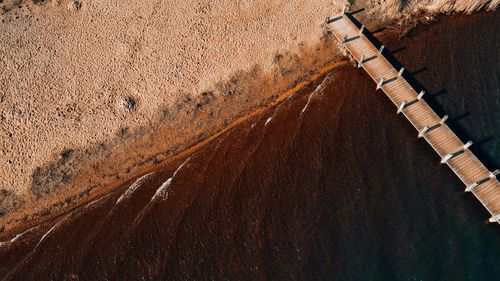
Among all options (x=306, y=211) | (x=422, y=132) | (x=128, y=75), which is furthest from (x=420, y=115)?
(x=128, y=75)

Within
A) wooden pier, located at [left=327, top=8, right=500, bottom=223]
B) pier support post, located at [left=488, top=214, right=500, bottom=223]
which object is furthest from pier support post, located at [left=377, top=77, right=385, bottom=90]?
pier support post, located at [left=488, top=214, right=500, bottom=223]

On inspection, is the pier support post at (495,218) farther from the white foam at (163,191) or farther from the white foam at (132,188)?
the white foam at (132,188)

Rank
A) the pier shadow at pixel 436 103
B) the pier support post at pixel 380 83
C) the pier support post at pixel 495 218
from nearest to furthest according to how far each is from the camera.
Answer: the pier support post at pixel 495 218 → the pier shadow at pixel 436 103 → the pier support post at pixel 380 83

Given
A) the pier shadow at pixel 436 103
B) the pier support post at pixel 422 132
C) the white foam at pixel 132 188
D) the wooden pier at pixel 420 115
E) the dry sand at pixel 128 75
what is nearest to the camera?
the wooden pier at pixel 420 115

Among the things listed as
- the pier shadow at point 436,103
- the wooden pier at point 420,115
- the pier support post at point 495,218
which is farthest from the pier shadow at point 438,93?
the pier support post at point 495,218

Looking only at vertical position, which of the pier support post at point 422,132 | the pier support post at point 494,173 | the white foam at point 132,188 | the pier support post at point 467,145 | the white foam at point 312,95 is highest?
the white foam at point 132,188

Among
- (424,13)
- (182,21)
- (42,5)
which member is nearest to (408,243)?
(424,13)

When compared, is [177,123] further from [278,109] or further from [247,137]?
[278,109]
